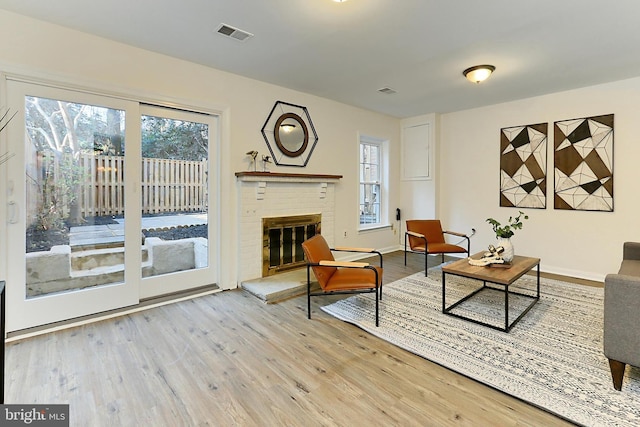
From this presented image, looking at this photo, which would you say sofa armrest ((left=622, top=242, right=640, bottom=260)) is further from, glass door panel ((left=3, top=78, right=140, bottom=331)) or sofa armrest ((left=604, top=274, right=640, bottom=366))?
glass door panel ((left=3, top=78, right=140, bottom=331))

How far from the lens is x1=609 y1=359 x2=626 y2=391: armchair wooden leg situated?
6.22ft

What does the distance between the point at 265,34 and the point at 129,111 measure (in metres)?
1.58

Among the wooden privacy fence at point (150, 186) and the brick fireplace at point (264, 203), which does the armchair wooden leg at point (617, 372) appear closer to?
the brick fireplace at point (264, 203)

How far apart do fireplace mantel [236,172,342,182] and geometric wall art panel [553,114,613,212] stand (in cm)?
321

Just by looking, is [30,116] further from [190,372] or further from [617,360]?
[617,360]

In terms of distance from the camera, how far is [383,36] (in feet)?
9.60

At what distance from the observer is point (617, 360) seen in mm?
1873

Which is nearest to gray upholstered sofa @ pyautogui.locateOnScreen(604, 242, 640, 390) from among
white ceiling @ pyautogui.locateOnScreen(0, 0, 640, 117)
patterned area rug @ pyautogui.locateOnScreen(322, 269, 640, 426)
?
patterned area rug @ pyautogui.locateOnScreen(322, 269, 640, 426)

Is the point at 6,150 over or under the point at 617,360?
over

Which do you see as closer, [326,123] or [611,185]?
[611,185]

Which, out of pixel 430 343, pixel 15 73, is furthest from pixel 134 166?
pixel 430 343

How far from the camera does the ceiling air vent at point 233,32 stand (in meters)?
2.82

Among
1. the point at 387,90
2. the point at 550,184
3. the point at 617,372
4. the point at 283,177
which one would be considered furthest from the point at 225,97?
the point at 550,184

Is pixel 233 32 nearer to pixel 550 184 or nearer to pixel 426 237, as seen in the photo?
pixel 426 237
